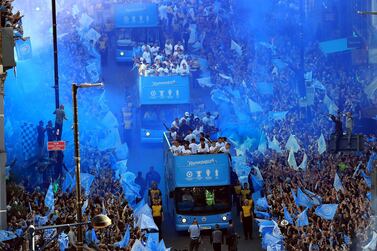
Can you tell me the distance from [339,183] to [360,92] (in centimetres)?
753

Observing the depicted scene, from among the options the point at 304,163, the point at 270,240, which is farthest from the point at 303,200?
the point at 304,163

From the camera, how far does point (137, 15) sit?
37.7m

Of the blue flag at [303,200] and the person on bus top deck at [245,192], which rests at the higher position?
the blue flag at [303,200]

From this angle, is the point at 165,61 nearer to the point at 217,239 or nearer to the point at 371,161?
the point at 371,161

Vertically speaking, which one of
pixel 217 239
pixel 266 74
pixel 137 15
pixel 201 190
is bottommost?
pixel 217 239

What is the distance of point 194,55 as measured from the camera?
37.8 metres

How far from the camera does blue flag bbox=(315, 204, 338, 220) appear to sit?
28.2 meters

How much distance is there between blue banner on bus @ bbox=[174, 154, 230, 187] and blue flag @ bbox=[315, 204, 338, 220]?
343 centimetres

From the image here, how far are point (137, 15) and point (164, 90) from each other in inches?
156

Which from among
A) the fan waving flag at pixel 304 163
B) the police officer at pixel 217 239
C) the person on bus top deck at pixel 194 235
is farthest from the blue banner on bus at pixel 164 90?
the police officer at pixel 217 239

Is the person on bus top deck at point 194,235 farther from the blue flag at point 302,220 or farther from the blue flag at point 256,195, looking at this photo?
the blue flag at point 256,195

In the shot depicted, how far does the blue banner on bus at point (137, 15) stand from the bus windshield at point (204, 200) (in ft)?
36.3

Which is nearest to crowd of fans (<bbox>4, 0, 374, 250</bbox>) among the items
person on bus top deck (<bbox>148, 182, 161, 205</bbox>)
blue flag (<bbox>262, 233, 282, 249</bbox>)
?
person on bus top deck (<bbox>148, 182, 161, 205</bbox>)

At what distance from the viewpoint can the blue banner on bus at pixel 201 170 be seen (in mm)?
28812
